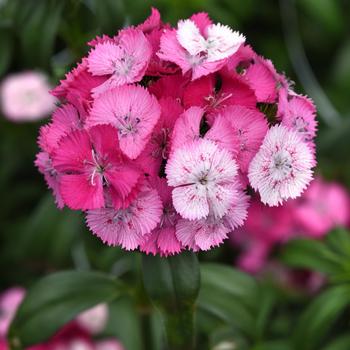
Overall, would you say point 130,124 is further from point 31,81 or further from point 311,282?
point 31,81

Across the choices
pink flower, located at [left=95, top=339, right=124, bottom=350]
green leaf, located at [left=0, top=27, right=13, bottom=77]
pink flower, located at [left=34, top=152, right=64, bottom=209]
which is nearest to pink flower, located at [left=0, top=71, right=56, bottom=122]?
green leaf, located at [left=0, top=27, right=13, bottom=77]

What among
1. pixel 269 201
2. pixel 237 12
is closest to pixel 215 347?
pixel 269 201

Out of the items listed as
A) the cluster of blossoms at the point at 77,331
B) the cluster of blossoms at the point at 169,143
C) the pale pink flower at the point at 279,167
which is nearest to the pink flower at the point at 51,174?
the cluster of blossoms at the point at 169,143

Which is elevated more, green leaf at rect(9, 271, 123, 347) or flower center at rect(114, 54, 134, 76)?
flower center at rect(114, 54, 134, 76)

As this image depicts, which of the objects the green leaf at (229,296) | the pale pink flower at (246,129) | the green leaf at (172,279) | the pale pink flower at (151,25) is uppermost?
the pale pink flower at (151,25)

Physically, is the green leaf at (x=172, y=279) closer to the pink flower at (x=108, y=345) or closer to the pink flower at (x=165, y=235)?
the pink flower at (x=165, y=235)

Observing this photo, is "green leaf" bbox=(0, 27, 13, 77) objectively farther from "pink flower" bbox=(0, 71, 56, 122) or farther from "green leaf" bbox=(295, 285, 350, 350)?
"green leaf" bbox=(295, 285, 350, 350)

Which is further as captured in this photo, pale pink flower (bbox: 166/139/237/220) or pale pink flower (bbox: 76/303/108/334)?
pale pink flower (bbox: 76/303/108/334)
